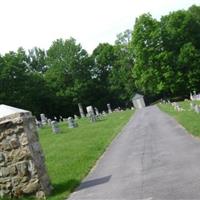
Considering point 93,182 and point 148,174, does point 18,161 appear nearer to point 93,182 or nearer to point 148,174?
point 93,182

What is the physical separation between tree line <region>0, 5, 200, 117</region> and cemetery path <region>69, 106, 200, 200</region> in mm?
59155

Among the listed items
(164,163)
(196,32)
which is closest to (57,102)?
(196,32)

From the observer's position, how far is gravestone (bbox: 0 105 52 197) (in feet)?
42.2

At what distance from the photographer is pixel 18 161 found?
1297 centimetres

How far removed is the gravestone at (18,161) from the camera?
12.9 meters

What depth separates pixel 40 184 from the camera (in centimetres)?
1284

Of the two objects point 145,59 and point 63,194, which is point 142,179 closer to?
point 63,194

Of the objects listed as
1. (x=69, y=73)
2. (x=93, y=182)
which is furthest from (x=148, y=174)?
(x=69, y=73)

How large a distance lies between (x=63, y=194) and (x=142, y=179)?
2042 mm

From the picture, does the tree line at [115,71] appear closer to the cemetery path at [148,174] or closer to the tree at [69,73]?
the tree at [69,73]

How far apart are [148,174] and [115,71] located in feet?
281

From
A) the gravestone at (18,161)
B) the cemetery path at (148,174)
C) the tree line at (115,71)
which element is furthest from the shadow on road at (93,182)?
the tree line at (115,71)

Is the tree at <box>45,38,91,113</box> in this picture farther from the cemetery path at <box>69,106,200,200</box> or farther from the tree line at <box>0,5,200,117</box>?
the cemetery path at <box>69,106,200,200</box>

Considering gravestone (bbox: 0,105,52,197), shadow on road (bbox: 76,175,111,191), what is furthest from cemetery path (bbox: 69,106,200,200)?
gravestone (bbox: 0,105,52,197)
